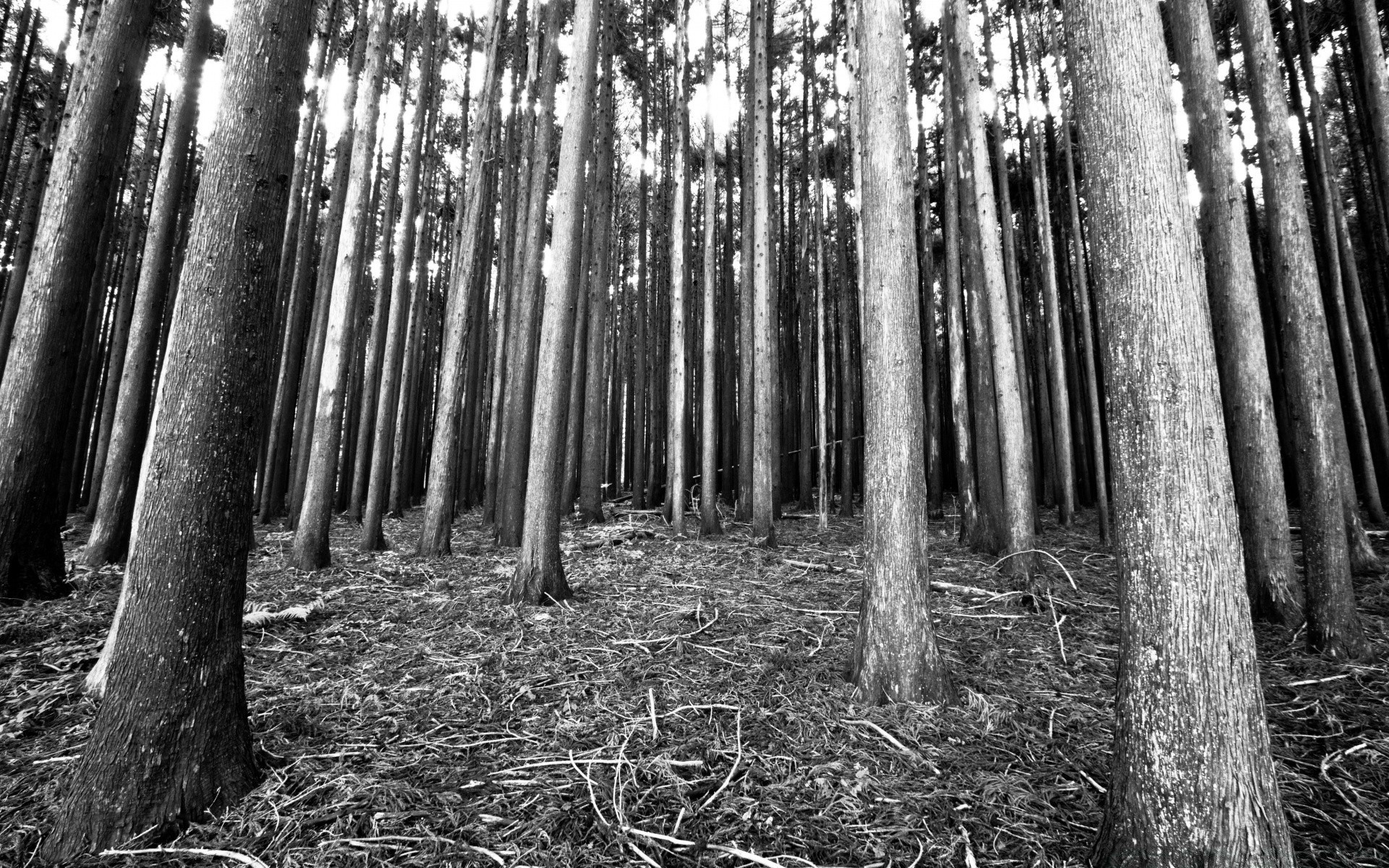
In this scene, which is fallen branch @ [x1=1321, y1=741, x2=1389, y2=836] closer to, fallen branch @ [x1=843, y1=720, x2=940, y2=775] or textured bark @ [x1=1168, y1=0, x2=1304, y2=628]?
fallen branch @ [x1=843, y1=720, x2=940, y2=775]

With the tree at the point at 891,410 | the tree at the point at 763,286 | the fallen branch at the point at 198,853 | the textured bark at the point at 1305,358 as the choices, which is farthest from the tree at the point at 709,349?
the fallen branch at the point at 198,853

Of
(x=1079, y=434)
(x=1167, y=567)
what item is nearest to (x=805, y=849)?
(x=1167, y=567)

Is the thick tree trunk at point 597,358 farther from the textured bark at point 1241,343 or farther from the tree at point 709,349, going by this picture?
the textured bark at point 1241,343

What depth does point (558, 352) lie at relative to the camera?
5367mm

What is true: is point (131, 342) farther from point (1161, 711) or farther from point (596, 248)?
point (1161, 711)

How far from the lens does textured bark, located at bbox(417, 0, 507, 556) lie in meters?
7.23

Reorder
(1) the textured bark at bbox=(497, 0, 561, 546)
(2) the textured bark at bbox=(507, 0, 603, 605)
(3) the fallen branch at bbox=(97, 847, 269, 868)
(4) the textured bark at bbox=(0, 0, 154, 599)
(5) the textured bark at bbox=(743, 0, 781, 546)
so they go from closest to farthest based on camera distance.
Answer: (3) the fallen branch at bbox=(97, 847, 269, 868) → (4) the textured bark at bbox=(0, 0, 154, 599) → (2) the textured bark at bbox=(507, 0, 603, 605) → (1) the textured bark at bbox=(497, 0, 561, 546) → (5) the textured bark at bbox=(743, 0, 781, 546)

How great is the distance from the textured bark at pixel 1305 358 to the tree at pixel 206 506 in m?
5.73

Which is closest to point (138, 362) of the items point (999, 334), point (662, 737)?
point (662, 737)

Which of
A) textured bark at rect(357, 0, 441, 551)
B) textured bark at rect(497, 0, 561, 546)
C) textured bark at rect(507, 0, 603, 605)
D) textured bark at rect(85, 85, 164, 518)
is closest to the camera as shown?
textured bark at rect(507, 0, 603, 605)

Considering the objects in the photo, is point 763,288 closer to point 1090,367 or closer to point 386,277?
point 1090,367

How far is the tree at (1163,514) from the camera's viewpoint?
1.75 meters

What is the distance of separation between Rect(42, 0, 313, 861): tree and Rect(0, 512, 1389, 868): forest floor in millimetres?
163

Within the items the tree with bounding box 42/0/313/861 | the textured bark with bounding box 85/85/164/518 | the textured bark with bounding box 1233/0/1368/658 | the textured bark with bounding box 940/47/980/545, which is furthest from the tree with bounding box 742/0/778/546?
the textured bark with bounding box 85/85/164/518
